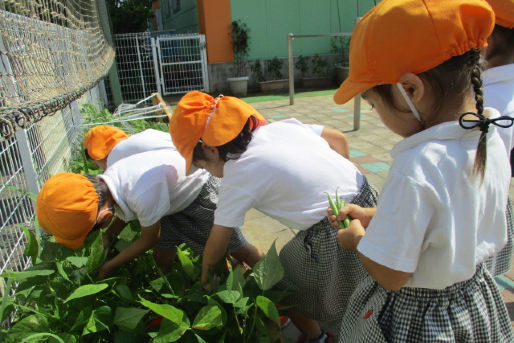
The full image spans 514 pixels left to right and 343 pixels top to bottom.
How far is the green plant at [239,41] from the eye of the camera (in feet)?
33.8

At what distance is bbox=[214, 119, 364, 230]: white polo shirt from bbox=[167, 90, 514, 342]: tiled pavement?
0.71m

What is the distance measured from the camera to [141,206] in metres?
1.72

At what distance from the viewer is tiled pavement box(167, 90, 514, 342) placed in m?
2.79

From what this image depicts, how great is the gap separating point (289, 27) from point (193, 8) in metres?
2.84

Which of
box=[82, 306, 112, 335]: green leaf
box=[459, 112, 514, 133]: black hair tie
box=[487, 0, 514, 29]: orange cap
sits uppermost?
box=[487, 0, 514, 29]: orange cap

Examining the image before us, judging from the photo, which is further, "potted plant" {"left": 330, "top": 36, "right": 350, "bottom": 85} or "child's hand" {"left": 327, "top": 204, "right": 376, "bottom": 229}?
"potted plant" {"left": 330, "top": 36, "right": 350, "bottom": 85}

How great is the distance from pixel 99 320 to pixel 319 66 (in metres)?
10.5

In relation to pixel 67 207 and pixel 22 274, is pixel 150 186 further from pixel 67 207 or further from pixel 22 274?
pixel 22 274

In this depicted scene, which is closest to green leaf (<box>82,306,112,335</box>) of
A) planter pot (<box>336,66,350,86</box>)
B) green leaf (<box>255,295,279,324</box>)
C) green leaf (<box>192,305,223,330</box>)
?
green leaf (<box>192,305,223,330</box>)

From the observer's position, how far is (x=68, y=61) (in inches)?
138

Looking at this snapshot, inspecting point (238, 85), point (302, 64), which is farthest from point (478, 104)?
point (302, 64)

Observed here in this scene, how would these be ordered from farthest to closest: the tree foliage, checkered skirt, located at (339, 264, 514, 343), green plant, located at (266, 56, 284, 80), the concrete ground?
green plant, located at (266, 56, 284, 80)
the tree foliage
the concrete ground
checkered skirt, located at (339, 264, 514, 343)

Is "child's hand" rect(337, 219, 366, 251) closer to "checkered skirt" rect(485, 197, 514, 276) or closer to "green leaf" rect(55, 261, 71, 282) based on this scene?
"checkered skirt" rect(485, 197, 514, 276)

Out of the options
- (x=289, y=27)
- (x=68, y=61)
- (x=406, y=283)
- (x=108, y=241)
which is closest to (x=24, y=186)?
(x=108, y=241)
